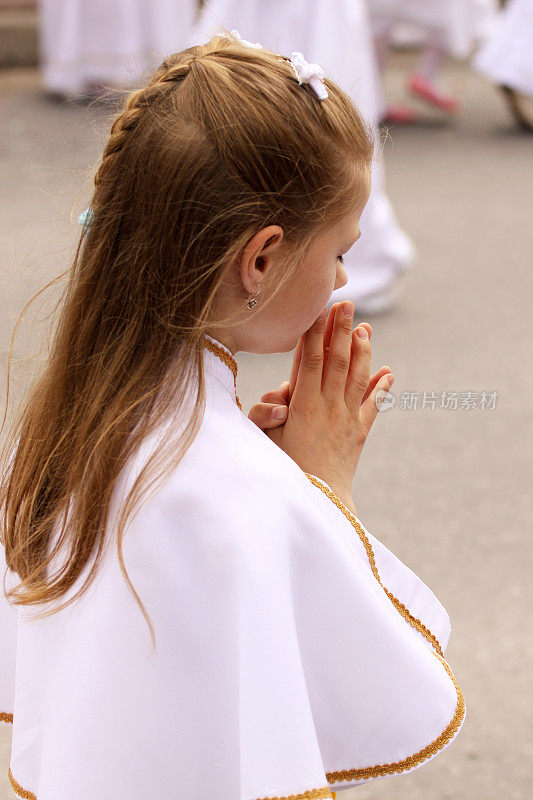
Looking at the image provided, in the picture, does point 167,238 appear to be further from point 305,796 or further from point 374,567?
point 305,796

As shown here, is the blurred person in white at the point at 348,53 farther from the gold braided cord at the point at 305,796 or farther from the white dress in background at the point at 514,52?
the gold braided cord at the point at 305,796

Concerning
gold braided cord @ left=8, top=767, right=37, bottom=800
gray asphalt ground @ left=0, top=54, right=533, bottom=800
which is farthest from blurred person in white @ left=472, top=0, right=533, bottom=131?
gold braided cord @ left=8, top=767, right=37, bottom=800

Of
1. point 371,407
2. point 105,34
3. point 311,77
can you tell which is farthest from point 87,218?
point 105,34

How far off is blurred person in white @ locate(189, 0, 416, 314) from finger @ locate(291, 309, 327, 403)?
7.84 feet

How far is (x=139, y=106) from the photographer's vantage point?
1029mm

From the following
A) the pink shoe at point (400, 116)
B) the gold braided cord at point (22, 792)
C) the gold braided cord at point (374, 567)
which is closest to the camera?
the gold braided cord at point (374, 567)

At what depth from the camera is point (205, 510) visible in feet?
3.18

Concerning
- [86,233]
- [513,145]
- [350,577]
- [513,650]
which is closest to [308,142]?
[86,233]

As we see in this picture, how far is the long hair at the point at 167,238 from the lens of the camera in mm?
988

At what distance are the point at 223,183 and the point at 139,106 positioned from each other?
118 mm

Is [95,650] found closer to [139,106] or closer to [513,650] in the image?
[139,106]

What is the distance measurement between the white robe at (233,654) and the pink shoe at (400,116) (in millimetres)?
5966

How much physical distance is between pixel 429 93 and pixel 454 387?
13.0 feet

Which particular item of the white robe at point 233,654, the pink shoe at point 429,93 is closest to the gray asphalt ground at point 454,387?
the white robe at point 233,654
